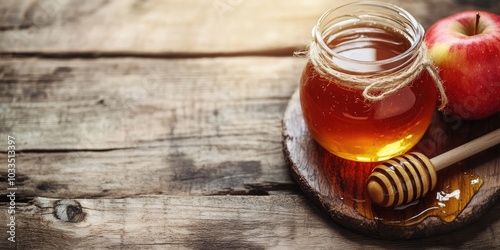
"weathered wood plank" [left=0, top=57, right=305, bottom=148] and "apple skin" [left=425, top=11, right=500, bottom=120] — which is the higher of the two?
"apple skin" [left=425, top=11, right=500, bottom=120]

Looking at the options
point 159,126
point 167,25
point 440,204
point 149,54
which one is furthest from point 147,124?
point 440,204

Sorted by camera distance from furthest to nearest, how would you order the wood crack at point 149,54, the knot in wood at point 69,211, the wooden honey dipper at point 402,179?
the wood crack at point 149,54
the knot in wood at point 69,211
the wooden honey dipper at point 402,179

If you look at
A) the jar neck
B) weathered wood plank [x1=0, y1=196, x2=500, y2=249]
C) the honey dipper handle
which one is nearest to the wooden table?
weathered wood plank [x1=0, y1=196, x2=500, y2=249]

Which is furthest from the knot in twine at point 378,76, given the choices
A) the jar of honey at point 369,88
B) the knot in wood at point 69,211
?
the knot in wood at point 69,211

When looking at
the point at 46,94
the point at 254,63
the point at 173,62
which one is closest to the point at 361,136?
the point at 254,63

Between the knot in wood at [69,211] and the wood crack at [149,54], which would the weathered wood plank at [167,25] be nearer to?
the wood crack at [149,54]

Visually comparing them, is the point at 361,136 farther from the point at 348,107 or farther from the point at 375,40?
the point at 375,40

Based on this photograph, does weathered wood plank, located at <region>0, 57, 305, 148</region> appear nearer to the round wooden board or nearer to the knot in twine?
the round wooden board
